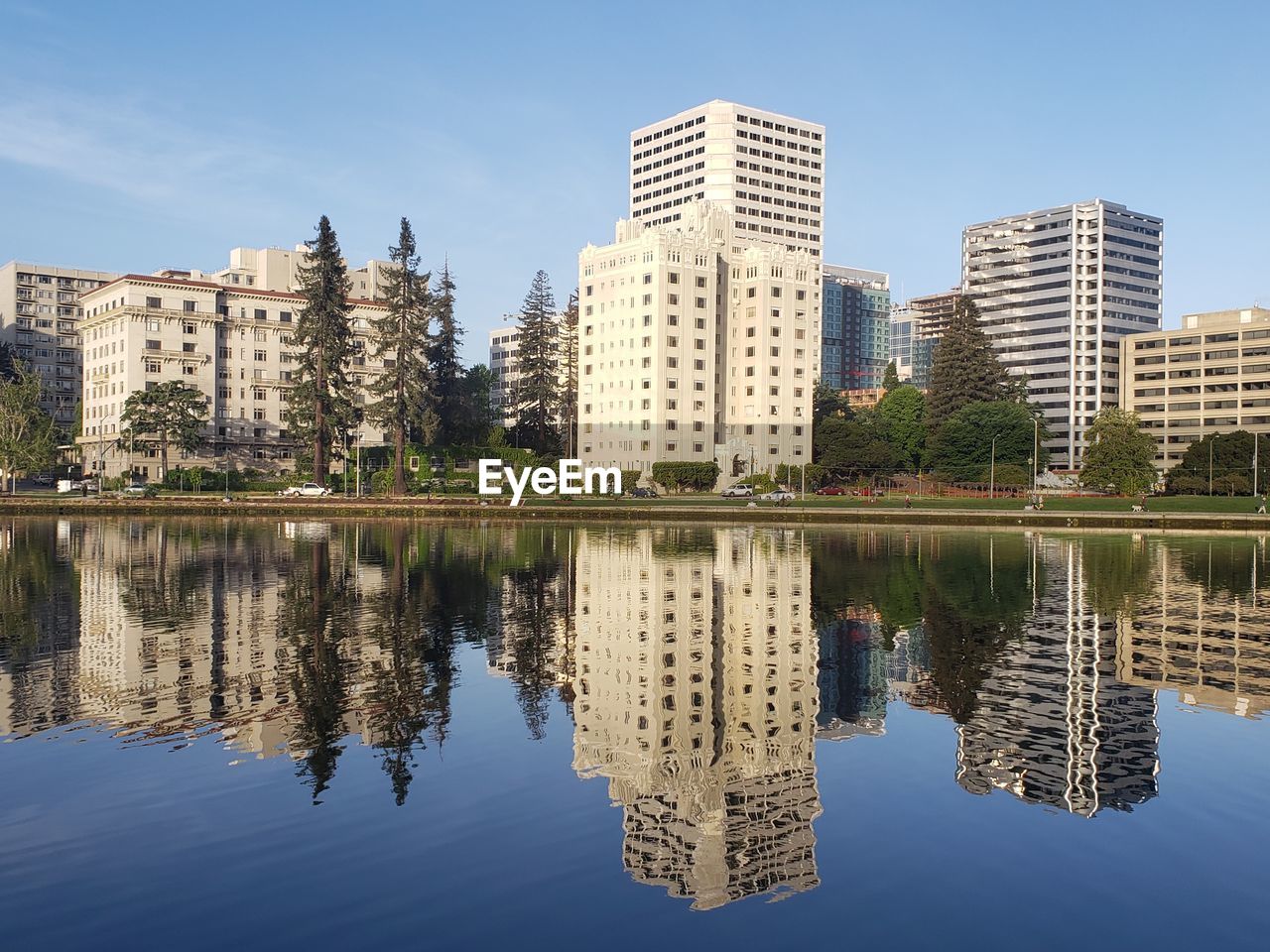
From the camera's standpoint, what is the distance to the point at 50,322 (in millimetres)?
192625

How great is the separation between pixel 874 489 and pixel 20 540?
8830cm

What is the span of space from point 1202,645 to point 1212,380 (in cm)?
18991

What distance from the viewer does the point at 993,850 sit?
1259 cm

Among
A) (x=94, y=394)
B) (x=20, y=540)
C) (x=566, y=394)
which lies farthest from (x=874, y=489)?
(x=94, y=394)

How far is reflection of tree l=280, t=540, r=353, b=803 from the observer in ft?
53.3

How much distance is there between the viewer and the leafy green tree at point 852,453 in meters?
135

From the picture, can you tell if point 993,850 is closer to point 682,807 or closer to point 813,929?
point 813,929

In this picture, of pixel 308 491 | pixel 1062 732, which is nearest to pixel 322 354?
pixel 308 491

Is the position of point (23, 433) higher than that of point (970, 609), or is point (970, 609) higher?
point (23, 433)

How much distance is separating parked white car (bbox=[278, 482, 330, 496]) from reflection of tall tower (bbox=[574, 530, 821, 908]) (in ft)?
250

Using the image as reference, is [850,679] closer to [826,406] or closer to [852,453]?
[852,453]

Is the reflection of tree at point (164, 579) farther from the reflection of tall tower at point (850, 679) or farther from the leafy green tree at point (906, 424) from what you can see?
the leafy green tree at point (906, 424)

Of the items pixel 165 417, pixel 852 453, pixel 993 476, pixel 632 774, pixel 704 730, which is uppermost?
pixel 165 417

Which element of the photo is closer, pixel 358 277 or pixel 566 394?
pixel 566 394
